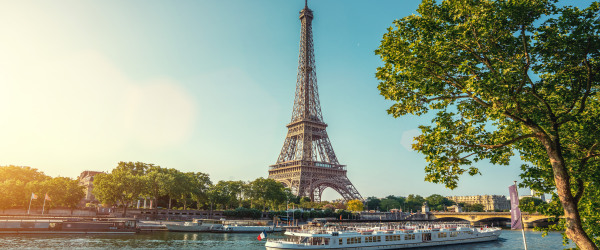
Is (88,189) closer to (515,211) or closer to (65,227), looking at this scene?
(65,227)

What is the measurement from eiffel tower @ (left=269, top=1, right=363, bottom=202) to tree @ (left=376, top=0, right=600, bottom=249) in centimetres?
8983

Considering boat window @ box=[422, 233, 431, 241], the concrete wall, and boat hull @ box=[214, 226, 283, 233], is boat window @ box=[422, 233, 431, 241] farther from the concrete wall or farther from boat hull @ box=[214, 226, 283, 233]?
the concrete wall

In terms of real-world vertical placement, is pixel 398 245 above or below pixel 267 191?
below

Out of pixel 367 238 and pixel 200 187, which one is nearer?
pixel 367 238

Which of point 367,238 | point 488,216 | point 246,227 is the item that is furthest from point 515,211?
point 488,216

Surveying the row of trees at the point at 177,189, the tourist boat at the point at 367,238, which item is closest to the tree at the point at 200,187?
the row of trees at the point at 177,189

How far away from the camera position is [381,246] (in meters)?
45.7

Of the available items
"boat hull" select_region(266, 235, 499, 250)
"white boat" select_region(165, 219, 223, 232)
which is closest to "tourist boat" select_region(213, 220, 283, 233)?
"white boat" select_region(165, 219, 223, 232)

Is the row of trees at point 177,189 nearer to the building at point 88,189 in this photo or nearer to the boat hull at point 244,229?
the boat hull at point 244,229

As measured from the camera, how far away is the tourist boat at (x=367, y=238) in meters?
42.2

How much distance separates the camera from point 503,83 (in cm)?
1021

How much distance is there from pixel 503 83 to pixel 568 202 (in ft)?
12.8

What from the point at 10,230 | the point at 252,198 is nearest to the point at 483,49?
the point at 10,230

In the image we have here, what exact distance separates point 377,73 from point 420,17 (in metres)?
2.29
